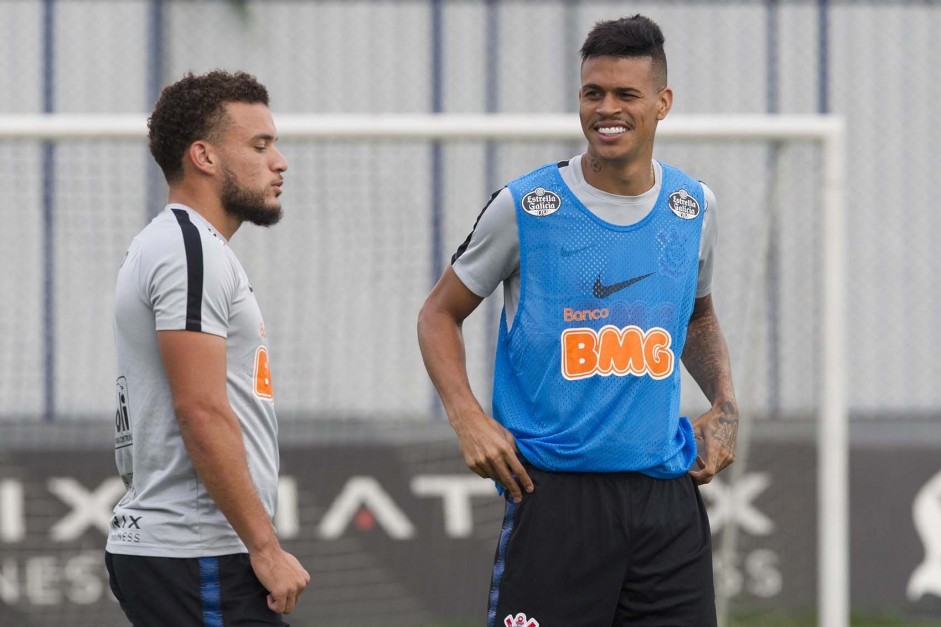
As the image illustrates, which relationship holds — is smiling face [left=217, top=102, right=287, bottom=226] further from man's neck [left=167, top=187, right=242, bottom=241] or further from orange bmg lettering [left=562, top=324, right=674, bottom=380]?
orange bmg lettering [left=562, top=324, right=674, bottom=380]

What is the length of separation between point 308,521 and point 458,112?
266 cm

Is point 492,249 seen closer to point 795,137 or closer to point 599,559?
point 599,559

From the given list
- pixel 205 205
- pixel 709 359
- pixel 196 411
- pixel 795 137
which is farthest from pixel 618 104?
pixel 795 137

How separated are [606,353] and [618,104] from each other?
0.55 metres

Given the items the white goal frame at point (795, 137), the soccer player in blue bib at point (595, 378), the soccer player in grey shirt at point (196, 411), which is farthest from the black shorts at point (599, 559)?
the white goal frame at point (795, 137)

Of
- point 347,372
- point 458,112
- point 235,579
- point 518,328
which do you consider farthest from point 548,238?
point 458,112

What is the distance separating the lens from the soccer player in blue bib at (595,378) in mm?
2949

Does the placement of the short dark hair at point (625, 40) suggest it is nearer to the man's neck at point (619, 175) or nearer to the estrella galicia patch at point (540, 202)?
the man's neck at point (619, 175)

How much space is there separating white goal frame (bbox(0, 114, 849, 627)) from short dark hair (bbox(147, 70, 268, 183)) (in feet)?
9.05

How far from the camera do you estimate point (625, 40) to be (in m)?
2.94

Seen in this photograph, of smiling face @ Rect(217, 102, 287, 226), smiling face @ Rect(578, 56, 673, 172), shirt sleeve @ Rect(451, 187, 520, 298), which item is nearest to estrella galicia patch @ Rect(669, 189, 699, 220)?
smiling face @ Rect(578, 56, 673, 172)

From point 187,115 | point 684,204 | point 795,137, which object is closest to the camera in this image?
point 187,115

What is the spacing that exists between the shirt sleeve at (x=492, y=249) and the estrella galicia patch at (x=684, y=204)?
0.38m

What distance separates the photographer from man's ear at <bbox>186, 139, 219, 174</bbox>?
9.33ft
